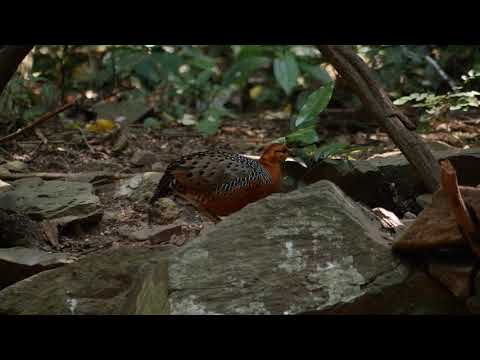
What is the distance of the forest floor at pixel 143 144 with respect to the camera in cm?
600

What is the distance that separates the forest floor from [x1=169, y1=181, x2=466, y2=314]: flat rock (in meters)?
1.98

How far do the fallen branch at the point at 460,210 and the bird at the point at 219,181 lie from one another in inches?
72.7

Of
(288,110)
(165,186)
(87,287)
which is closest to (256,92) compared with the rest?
(288,110)

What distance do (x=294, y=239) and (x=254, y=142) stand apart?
4.23 meters

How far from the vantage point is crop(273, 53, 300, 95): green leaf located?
25.0 feet

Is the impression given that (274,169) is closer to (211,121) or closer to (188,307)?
(188,307)

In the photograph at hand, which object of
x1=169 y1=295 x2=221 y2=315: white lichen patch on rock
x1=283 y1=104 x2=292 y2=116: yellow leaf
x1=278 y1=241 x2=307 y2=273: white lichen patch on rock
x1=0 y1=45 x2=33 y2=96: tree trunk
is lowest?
x1=169 y1=295 x2=221 y2=315: white lichen patch on rock

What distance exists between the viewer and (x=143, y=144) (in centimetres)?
750

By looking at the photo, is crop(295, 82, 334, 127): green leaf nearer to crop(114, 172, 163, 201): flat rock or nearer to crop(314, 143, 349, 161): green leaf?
crop(314, 143, 349, 161): green leaf

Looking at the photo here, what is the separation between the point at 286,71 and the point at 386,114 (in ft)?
10.4

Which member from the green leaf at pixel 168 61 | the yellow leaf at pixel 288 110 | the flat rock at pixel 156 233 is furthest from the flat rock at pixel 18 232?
the yellow leaf at pixel 288 110

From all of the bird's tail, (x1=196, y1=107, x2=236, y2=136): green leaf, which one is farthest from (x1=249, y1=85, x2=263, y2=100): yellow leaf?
the bird's tail

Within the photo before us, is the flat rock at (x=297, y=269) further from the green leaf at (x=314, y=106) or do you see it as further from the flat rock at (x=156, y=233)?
the green leaf at (x=314, y=106)
